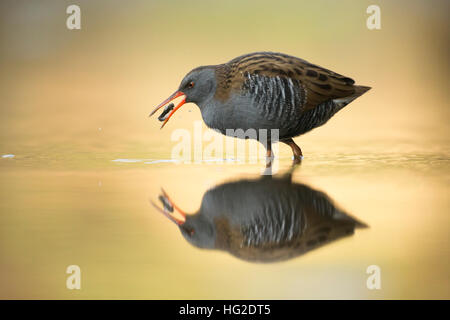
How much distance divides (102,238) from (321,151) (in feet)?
13.6

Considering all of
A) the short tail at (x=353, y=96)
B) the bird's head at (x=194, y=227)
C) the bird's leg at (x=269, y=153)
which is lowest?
the bird's head at (x=194, y=227)

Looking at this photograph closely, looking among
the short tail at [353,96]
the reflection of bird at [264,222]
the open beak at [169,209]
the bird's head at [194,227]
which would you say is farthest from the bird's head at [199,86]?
the bird's head at [194,227]

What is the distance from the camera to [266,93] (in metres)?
6.86

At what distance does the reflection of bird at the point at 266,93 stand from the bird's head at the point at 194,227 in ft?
7.51

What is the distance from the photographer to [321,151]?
7.70 m

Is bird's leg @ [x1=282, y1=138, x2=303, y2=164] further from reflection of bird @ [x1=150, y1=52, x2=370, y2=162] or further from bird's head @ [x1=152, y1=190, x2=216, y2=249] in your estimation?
bird's head @ [x1=152, y1=190, x2=216, y2=249]

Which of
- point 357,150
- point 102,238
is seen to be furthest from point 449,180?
point 102,238

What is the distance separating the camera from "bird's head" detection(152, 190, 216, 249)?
4.02m

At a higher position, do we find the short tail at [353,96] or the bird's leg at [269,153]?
the short tail at [353,96]

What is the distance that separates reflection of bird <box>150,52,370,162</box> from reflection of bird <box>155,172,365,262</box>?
1743 mm

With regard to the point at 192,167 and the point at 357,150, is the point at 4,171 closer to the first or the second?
the point at 192,167

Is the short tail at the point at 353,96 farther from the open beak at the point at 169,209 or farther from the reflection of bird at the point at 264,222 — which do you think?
the open beak at the point at 169,209

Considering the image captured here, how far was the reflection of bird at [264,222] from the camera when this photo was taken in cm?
387

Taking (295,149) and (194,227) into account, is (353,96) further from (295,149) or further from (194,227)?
(194,227)
